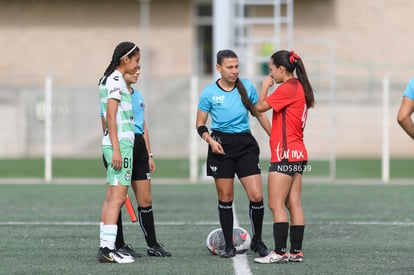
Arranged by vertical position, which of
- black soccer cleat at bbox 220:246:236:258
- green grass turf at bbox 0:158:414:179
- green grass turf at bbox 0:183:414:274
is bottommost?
green grass turf at bbox 0:158:414:179

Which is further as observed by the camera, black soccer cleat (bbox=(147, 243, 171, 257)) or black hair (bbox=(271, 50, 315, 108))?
black soccer cleat (bbox=(147, 243, 171, 257))

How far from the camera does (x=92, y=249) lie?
388 inches

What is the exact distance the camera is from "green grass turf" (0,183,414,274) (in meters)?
8.71

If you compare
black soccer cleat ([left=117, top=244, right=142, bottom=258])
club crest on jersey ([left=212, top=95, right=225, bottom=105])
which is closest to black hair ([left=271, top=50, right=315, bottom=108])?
club crest on jersey ([left=212, top=95, right=225, bottom=105])

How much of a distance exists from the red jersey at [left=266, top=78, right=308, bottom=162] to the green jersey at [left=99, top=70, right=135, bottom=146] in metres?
1.32

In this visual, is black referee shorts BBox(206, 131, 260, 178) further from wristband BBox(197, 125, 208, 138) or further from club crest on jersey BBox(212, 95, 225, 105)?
club crest on jersey BBox(212, 95, 225, 105)

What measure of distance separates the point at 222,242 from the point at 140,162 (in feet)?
3.90

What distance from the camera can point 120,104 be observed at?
8.89 meters

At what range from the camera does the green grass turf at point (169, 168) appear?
73.3 ft

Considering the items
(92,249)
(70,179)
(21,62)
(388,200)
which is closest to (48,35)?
(21,62)

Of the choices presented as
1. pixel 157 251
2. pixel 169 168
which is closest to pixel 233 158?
pixel 157 251

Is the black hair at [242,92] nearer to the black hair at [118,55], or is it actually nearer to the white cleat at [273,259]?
the black hair at [118,55]

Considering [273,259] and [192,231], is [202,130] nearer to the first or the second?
[273,259]

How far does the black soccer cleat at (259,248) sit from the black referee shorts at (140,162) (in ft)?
4.27
